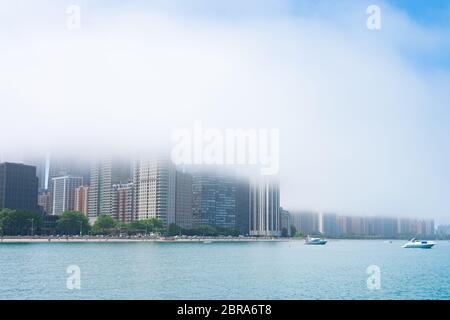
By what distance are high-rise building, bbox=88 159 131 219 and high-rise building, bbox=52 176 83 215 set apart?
5145 millimetres

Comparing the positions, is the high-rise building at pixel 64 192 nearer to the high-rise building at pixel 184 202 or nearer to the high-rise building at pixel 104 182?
the high-rise building at pixel 104 182

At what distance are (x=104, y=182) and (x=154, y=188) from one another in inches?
551

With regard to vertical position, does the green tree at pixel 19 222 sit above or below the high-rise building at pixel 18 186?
below

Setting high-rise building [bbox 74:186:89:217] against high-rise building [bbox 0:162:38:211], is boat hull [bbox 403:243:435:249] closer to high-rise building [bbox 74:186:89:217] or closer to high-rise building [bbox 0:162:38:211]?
high-rise building [bbox 0:162:38:211]

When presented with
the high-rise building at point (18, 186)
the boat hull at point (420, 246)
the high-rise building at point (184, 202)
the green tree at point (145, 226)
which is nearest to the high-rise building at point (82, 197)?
the high-rise building at point (18, 186)

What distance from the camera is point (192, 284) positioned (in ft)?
73.6

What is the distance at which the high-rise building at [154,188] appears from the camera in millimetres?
97812

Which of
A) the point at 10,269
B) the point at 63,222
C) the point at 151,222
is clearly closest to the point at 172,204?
the point at 151,222

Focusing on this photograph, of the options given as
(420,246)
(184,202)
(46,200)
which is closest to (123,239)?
(184,202)

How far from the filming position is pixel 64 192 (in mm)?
119125

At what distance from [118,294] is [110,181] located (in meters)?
92.5

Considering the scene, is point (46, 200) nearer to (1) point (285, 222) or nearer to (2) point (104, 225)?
(2) point (104, 225)

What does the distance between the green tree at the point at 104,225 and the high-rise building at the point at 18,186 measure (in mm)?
10751
